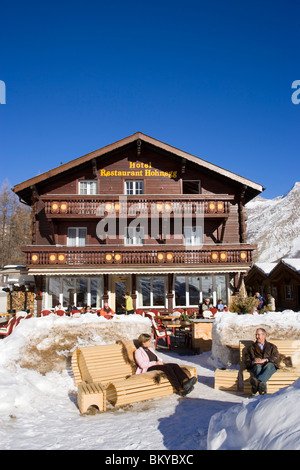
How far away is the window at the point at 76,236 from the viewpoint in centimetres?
2136

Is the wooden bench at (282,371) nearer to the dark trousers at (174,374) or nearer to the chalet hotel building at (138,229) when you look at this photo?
the dark trousers at (174,374)

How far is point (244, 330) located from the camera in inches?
360

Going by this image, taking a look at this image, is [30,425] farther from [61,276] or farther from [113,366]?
[61,276]

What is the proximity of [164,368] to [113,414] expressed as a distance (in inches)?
57.3

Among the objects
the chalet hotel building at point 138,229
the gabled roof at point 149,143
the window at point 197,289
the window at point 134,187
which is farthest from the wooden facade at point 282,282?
the window at point 134,187

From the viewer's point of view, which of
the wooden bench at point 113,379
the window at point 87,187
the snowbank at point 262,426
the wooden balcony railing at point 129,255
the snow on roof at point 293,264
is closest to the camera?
the snowbank at point 262,426

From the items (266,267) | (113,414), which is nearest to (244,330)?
A: (113,414)

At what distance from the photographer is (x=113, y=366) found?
7.32 meters

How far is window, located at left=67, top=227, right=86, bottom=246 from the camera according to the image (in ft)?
70.1

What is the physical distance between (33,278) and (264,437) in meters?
19.3

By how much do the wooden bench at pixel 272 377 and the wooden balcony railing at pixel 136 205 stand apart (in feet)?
44.0

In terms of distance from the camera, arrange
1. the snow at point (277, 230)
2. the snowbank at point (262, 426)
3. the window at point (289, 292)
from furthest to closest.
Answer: the snow at point (277, 230) < the window at point (289, 292) < the snowbank at point (262, 426)

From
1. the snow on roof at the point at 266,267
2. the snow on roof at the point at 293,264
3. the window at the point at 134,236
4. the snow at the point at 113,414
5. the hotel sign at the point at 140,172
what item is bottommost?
the snow at the point at 113,414

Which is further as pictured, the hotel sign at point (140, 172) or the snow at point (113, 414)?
the hotel sign at point (140, 172)
